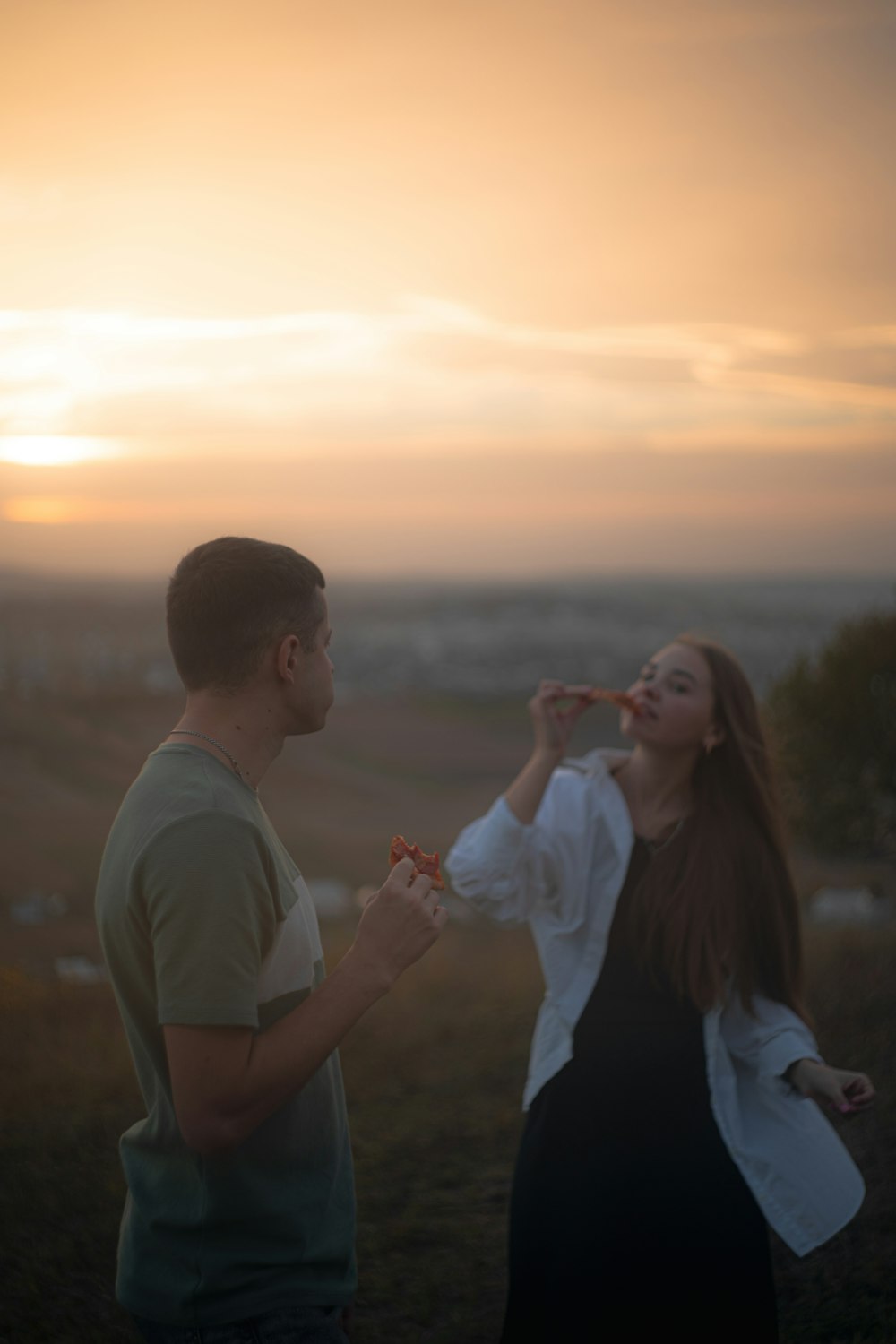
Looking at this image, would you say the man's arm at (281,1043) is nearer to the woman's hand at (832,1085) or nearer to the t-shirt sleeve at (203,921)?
the t-shirt sleeve at (203,921)

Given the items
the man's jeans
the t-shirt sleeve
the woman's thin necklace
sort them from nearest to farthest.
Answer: the t-shirt sleeve → the man's jeans → the woman's thin necklace

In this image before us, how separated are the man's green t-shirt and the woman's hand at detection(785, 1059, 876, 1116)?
162 cm

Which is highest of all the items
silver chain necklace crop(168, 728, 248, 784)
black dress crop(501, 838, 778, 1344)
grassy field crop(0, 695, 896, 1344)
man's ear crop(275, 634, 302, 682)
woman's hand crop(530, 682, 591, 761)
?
man's ear crop(275, 634, 302, 682)

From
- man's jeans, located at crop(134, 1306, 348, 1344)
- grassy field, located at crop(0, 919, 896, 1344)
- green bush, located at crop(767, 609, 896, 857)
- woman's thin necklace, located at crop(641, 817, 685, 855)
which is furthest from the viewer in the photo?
green bush, located at crop(767, 609, 896, 857)

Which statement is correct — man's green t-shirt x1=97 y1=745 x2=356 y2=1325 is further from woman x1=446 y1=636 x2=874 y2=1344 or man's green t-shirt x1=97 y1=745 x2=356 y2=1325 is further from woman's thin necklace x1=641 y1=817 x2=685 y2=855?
woman's thin necklace x1=641 y1=817 x2=685 y2=855

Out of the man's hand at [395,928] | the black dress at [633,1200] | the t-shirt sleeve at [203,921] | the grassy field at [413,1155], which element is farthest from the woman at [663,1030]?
the t-shirt sleeve at [203,921]

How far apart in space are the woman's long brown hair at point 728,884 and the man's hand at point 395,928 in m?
1.71

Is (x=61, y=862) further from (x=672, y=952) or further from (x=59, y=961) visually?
(x=672, y=952)

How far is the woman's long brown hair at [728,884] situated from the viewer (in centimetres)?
338

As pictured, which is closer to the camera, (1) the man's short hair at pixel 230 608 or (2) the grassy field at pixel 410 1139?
(1) the man's short hair at pixel 230 608

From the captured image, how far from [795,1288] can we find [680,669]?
102 inches

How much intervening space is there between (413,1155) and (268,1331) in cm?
379

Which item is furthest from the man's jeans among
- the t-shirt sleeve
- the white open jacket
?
the white open jacket

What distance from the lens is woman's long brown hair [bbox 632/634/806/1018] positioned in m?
3.38
